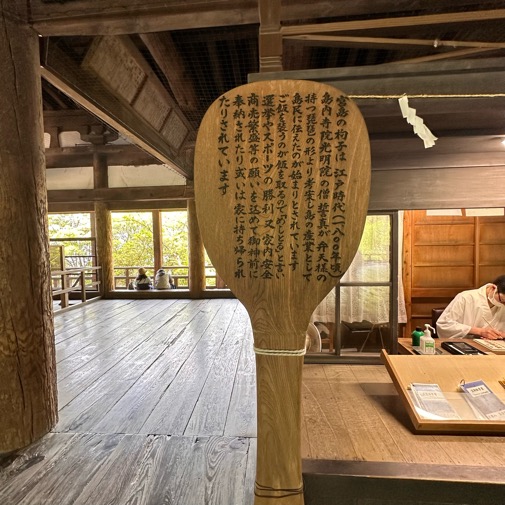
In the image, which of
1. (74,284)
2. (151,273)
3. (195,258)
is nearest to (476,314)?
(195,258)

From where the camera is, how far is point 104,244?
864cm

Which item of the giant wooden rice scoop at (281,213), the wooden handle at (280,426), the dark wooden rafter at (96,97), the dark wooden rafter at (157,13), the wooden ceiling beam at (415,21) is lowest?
the wooden handle at (280,426)

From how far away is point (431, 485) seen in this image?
1.27 metres

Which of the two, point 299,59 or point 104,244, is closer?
point 299,59

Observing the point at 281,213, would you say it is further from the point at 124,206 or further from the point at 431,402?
the point at 124,206

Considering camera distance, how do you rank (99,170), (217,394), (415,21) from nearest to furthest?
(415,21), (217,394), (99,170)

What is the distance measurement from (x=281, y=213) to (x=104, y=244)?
8444mm

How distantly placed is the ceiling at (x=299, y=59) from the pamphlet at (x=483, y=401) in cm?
126

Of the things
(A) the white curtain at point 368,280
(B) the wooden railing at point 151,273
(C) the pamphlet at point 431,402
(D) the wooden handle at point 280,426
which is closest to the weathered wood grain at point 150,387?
(A) the white curtain at point 368,280

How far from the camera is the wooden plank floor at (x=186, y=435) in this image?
1504 mm

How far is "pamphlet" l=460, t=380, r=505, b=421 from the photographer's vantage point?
4.94 ft

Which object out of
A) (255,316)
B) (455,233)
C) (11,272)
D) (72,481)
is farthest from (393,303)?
(455,233)

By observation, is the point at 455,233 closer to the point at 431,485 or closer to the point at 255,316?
the point at 431,485

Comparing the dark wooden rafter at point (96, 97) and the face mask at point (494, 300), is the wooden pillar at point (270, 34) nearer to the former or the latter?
the dark wooden rafter at point (96, 97)
